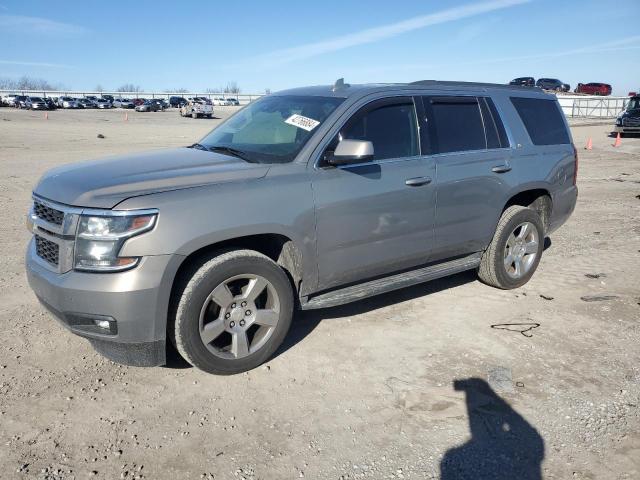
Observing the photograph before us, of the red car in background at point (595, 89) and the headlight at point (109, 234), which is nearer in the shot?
the headlight at point (109, 234)

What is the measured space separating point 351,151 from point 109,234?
1.67 meters

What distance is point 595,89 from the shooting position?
206 feet

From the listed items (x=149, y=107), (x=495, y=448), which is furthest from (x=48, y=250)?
(x=149, y=107)

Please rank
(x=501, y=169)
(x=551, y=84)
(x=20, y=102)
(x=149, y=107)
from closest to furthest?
(x=501, y=169), (x=551, y=84), (x=20, y=102), (x=149, y=107)

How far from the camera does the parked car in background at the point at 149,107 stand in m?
64.8

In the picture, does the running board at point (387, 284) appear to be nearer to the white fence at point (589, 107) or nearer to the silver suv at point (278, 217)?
the silver suv at point (278, 217)

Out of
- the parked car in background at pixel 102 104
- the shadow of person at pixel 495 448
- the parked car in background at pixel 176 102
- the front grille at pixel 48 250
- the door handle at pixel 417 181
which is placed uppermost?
the parked car in background at pixel 176 102

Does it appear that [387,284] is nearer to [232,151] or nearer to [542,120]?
[232,151]

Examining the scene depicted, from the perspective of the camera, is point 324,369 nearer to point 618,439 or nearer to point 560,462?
point 560,462

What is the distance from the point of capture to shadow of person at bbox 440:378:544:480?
8.82 ft

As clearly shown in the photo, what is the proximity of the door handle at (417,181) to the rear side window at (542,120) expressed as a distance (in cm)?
173

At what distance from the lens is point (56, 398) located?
10.7ft

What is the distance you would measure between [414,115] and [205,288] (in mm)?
2298

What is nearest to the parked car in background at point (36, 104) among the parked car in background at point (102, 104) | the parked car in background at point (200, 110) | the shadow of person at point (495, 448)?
the parked car in background at point (102, 104)
